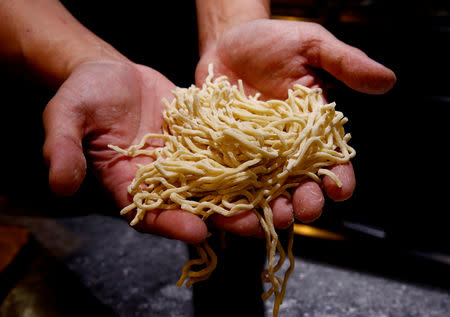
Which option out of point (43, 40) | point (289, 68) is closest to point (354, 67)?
point (289, 68)

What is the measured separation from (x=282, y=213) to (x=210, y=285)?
0.62 m

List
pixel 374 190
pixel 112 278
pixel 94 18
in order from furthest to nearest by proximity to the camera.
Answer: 1. pixel 374 190
2. pixel 94 18
3. pixel 112 278

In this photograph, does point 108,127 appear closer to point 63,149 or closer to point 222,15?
point 63,149

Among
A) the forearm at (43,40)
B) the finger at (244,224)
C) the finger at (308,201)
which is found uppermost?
the forearm at (43,40)

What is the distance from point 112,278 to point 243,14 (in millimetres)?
1146

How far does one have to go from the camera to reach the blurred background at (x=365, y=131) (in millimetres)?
1537

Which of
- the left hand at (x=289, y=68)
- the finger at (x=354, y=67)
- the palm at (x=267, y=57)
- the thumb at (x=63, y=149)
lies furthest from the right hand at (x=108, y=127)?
the finger at (x=354, y=67)

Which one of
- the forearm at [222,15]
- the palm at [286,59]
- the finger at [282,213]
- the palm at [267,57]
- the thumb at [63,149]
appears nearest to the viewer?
the thumb at [63,149]

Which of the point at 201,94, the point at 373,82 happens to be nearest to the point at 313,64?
the point at 373,82

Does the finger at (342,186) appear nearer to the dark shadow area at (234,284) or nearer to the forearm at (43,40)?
the dark shadow area at (234,284)

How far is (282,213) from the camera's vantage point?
91 cm

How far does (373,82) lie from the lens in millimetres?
998

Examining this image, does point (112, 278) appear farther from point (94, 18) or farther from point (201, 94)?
point (94, 18)

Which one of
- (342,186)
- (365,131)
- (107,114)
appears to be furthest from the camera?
(365,131)
